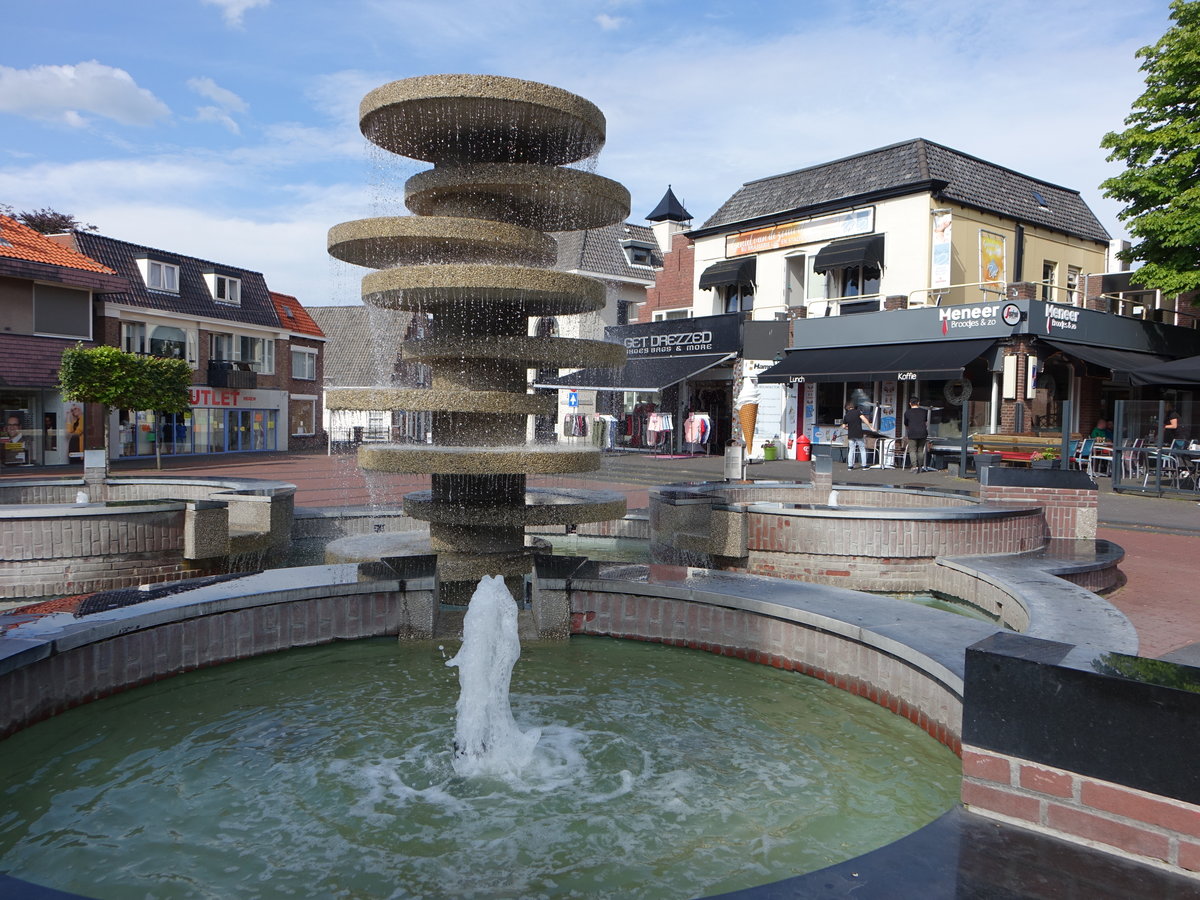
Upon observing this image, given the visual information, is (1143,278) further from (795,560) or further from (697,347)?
(795,560)

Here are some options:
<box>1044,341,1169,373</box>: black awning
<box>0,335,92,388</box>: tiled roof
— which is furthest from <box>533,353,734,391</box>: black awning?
<box>0,335,92,388</box>: tiled roof

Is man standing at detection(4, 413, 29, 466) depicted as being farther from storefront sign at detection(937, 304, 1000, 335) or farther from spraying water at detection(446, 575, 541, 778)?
storefront sign at detection(937, 304, 1000, 335)

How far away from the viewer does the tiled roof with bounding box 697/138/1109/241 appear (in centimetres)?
2633

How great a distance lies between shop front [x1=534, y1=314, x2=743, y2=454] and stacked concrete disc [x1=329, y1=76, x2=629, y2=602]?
2173 centimetres

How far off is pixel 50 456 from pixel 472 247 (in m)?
26.4

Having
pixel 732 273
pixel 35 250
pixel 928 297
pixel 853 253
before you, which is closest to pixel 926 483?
pixel 928 297

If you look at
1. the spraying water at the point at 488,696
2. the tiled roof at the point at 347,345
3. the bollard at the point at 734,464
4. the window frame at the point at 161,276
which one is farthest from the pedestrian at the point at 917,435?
the tiled roof at the point at 347,345

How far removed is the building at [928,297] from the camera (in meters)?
23.7

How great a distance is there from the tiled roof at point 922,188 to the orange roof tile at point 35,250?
2174 cm

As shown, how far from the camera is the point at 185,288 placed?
35.2 meters

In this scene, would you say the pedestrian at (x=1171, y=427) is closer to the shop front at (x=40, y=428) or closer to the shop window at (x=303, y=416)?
the shop front at (x=40, y=428)

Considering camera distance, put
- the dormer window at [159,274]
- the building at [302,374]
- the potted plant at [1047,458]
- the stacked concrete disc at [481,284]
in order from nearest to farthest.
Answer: the stacked concrete disc at [481,284], the potted plant at [1047,458], the dormer window at [159,274], the building at [302,374]

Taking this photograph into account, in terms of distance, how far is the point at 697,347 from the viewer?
32.0 metres

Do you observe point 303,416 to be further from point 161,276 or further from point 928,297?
point 928,297
